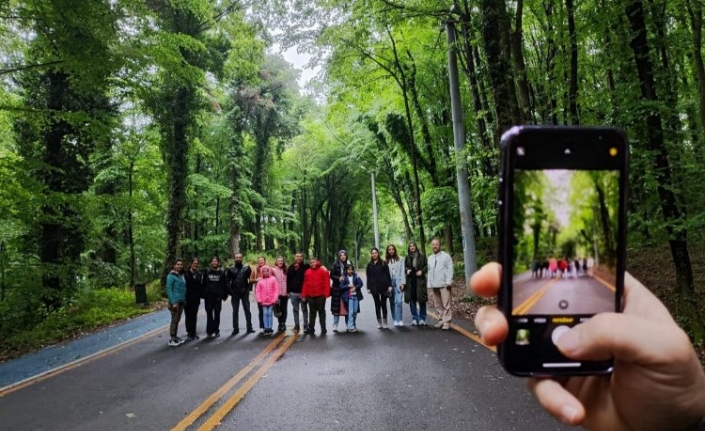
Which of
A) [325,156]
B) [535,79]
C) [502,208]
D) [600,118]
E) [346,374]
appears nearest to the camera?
[502,208]

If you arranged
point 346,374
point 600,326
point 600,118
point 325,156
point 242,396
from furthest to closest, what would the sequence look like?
point 325,156
point 600,118
point 346,374
point 242,396
point 600,326

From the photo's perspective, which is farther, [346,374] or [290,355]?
[290,355]

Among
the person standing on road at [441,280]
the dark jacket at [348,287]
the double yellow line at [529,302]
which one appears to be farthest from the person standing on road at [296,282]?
the double yellow line at [529,302]

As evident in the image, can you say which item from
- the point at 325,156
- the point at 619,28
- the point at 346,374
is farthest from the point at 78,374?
the point at 325,156

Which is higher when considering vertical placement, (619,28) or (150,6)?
(150,6)

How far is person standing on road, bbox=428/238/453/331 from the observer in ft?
32.3

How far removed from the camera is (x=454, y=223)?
1956cm

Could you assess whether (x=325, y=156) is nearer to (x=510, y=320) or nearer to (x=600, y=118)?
(x=600, y=118)

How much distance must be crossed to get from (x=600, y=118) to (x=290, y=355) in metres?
7.19

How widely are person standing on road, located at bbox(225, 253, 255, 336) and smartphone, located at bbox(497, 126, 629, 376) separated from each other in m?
10.5

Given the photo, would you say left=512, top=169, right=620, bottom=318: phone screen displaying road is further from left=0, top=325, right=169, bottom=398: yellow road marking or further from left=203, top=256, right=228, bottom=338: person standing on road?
left=203, top=256, right=228, bottom=338: person standing on road

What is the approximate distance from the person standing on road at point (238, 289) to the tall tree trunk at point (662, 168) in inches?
359

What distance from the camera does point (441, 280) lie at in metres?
9.97

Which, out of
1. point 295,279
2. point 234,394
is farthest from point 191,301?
point 234,394
